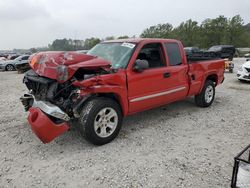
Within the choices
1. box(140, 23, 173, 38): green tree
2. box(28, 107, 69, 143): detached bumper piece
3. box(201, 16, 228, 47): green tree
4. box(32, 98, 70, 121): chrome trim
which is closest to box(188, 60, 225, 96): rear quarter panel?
box(32, 98, 70, 121): chrome trim

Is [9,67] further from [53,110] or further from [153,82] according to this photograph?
[53,110]

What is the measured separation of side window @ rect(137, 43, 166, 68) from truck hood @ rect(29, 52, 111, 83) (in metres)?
1.13

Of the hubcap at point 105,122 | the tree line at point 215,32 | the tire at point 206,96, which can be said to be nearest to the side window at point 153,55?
the hubcap at point 105,122

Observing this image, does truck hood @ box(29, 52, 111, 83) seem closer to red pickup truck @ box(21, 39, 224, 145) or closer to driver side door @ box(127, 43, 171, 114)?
red pickup truck @ box(21, 39, 224, 145)

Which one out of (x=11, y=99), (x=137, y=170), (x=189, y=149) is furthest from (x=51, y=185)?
(x=11, y=99)

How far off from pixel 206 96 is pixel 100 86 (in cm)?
356

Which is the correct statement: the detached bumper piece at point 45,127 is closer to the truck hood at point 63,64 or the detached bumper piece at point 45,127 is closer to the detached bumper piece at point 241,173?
the truck hood at point 63,64

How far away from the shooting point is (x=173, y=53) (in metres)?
5.41

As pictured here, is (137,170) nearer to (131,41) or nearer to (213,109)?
(131,41)

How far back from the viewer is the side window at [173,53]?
208 inches

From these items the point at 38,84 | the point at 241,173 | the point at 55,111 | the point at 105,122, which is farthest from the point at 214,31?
the point at 241,173

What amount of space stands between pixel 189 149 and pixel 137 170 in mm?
1088

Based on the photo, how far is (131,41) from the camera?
191 inches

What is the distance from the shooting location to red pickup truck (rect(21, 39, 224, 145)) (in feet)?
12.6
